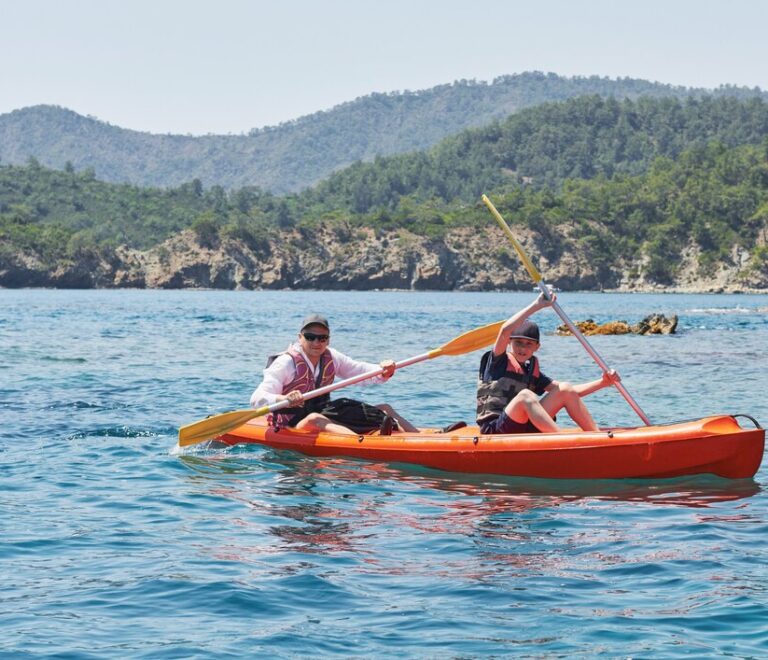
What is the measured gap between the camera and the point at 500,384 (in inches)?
391

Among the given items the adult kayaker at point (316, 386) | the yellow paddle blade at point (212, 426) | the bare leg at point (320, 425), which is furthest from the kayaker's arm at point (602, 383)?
the yellow paddle blade at point (212, 426)

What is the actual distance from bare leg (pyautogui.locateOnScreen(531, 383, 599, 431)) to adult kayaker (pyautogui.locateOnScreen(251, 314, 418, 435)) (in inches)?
63.5

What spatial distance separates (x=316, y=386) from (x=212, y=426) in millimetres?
1102

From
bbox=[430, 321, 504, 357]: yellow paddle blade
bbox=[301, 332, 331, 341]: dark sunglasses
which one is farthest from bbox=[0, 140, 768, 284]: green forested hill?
bbox=[301, 332, 331, 341]: dark sunglasses

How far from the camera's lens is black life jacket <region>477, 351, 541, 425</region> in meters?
9.84

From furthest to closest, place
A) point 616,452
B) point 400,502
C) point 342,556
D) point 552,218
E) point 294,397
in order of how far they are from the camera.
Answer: point 552,218 → point 294,397 → point 616,452 → point 400,502 → point 342,556

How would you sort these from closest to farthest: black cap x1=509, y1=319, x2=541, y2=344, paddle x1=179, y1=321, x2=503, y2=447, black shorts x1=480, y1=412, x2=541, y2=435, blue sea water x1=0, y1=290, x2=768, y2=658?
blue sea water x1=0, y1=290, x2=768, y2=658 → black cap x1=509, y1=319, x2=541, y2=344 → black shorts x1=480, y1=412, x2=541, y2=435 → paddle x1=179, y1=321, x2=503, y2=447

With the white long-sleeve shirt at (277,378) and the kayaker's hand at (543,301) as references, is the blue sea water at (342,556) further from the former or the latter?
the kayaker's hand at (543,301)

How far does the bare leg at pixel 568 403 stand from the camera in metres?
9.97

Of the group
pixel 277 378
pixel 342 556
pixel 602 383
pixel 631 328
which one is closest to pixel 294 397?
pixel 277 378

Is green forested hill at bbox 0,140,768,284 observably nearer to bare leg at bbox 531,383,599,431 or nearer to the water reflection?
the water reflection

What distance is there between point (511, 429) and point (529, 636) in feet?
14.6

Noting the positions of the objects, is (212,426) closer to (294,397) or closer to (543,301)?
(294,397)

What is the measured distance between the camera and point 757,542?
7637 millimetres
